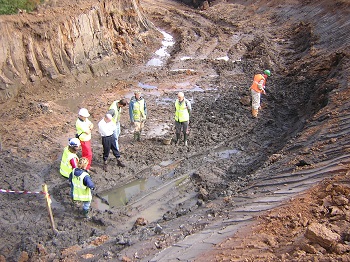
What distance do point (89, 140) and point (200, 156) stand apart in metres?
3.20

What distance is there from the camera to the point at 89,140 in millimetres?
9078

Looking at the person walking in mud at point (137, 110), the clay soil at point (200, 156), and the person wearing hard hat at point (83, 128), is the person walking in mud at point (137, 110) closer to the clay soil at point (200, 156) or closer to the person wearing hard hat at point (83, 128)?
the clay soil at point (200, 156)

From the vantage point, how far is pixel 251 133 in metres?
11.9

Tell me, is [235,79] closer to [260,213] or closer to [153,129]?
[153,129]

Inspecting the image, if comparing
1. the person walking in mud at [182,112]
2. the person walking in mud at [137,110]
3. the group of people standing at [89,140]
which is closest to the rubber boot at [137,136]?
the group of people standing at [89,140]

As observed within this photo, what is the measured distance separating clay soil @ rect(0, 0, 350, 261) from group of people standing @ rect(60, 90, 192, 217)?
19.5 inches

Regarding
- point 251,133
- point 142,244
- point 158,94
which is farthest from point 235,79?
point 142,244

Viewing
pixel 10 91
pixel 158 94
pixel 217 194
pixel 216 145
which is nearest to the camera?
pixel 217 194

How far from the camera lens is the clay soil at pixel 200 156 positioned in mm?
5992

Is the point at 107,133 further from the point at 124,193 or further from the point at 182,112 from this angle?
the point at 182,112

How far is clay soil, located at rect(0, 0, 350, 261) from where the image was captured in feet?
19.7

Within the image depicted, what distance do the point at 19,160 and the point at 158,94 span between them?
681 centimetres

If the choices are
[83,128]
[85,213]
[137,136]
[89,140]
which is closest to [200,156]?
[137,136]

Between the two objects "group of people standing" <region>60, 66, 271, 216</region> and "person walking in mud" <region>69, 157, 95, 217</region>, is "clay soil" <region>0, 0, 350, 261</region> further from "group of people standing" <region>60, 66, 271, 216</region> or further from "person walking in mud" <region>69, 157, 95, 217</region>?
"person walking in mud" <region>69, 157, 95, 217</region>
